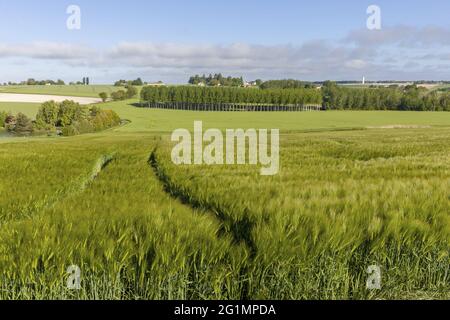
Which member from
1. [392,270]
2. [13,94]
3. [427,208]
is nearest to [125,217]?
[392,270]

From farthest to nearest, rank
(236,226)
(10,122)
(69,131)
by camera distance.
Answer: (10,122), (69,131), (236,226)

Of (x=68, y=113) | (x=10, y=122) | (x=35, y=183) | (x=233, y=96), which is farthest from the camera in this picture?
(x=233, y=96)

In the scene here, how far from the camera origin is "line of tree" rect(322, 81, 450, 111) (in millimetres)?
136125

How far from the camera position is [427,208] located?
18.7ft

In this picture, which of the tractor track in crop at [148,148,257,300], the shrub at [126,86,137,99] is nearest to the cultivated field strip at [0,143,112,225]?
the tractor track in crop at [148,148,257,300]

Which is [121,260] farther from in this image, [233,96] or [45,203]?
[233,96]

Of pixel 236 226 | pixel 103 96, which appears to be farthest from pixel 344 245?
pixel 103 96

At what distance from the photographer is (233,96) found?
15300cm

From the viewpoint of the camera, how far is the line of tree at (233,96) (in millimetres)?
151500

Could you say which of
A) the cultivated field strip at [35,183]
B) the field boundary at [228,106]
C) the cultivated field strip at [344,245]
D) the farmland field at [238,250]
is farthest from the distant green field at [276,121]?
the farmland field at [238,250]

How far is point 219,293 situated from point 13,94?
207 meters

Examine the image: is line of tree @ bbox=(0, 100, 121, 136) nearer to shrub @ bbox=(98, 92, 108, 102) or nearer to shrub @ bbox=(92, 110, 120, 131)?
shrub @ bbox=(92, 110, 120, 131)

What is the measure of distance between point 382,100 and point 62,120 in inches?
4968

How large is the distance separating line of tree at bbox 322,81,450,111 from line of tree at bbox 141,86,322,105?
9.15 meters
